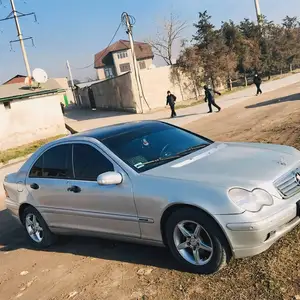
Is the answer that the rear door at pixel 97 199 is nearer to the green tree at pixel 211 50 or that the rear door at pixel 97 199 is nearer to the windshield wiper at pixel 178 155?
the windshield wiper at pixel 178 155

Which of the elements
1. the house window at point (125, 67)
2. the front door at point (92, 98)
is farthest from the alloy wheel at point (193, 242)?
the house window at point (125, 67)

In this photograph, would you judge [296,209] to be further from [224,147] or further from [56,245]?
[56,245]

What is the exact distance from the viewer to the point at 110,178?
4348mm

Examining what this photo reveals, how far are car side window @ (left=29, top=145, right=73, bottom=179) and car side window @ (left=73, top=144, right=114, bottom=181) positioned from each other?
13 centimetres

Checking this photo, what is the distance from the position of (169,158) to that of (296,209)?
4.63 ft

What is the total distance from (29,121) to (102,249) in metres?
17.0

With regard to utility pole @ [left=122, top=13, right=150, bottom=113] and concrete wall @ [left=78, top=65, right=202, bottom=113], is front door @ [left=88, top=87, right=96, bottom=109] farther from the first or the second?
utility pole @ [left=122, top=13, right=150, bottom=113]

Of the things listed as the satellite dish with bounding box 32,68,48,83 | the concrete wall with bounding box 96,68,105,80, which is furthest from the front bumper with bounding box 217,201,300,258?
Answer: the concrete wall with bounding box 96,68,105,80

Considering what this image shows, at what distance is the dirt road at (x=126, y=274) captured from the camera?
3.59 meters

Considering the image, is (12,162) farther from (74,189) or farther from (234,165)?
(234,165)

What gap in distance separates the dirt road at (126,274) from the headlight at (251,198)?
0.60 m

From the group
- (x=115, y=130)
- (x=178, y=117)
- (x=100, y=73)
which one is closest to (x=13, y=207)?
(x=115, y=130)

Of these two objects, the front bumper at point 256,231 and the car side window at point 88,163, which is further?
the car side window at point 88,163

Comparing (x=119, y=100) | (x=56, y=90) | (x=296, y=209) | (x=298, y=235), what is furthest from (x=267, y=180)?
(x=119, y=100)
